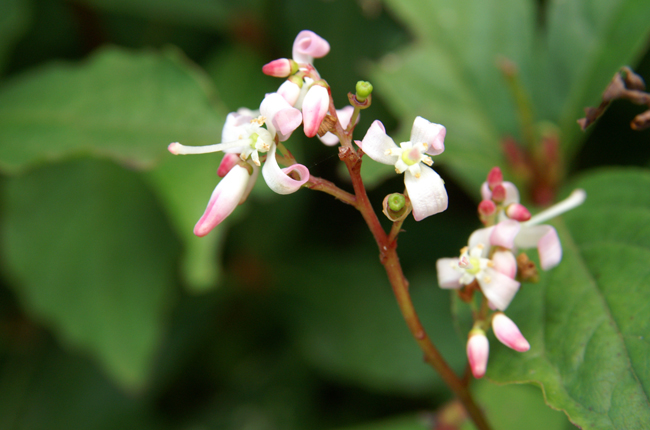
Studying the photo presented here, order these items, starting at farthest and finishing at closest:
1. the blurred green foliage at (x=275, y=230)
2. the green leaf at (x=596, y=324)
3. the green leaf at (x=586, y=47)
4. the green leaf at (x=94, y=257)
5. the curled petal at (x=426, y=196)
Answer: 1. the green leaf at (x=94, y=257)
2. the green leaf at (x=586, y=47)
3. the blurred green foliage at (x=275, y=230)
4. the green leaf at (x=596, y=324)
5. the curled petal at (x=426, y=196)

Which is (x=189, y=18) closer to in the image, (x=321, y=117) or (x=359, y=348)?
(x=359, y=348)

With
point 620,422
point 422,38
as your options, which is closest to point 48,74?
point 422,38

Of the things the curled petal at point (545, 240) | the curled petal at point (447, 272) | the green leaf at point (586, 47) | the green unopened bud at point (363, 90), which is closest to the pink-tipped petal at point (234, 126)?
the green unopened bud at point (363, 90)

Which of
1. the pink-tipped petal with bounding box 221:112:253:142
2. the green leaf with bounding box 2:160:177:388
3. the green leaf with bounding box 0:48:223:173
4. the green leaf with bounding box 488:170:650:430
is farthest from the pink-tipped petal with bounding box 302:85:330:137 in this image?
the green leaf with bounding box 2:160:177:388

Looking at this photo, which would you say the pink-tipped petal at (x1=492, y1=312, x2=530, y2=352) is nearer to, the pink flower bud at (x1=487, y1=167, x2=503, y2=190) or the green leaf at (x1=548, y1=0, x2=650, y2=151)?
the pink flower bud at (x1=487, y1=167, x2=503, y2=190)

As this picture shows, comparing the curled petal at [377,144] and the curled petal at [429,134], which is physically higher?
the curled petal at [429,134]

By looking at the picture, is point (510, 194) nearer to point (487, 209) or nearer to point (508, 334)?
point (487, 209)

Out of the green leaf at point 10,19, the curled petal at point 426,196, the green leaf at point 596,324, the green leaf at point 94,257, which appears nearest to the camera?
the curled petal at point 426,196

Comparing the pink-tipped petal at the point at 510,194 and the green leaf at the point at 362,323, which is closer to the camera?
the pink-tipped petal at the point at 510,194

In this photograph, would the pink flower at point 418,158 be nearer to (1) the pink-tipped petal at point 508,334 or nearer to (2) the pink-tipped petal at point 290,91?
(2) the pink-tipped petal at point 290,91
